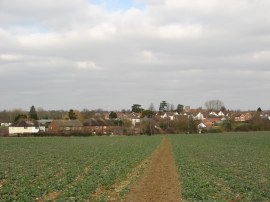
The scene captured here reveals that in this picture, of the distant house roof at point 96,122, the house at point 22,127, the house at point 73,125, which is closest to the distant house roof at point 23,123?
the house at point 22,127

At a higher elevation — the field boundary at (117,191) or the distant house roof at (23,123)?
the distant house roof at (23,123)

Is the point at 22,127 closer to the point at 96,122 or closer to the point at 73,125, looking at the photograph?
the point at 73,125

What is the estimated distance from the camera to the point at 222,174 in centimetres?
2362

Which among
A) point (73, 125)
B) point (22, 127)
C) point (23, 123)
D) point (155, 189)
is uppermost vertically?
point (23, 123)

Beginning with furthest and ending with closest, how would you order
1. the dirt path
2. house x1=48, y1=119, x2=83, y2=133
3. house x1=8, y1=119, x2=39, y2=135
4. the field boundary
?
house x1=48, y1=119, x2=83, y2=133 → house x1=8, y1=119, x2=39, y2=135 → the field boundary → the dirt path

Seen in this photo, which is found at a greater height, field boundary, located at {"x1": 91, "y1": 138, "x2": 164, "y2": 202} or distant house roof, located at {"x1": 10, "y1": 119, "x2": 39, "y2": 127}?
distant house roof, located at {"x1": 10, "y1": 119, "x2": 39, "y2": 127}

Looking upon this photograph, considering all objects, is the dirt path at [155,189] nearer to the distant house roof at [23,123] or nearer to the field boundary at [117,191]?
the field boundary at [117,191]

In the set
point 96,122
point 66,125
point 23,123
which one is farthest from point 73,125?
point 23,123

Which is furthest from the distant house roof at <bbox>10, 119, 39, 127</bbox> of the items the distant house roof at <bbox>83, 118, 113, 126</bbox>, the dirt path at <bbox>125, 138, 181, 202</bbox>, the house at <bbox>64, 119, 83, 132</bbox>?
the dirt path at <bbox>125, 138, 181, 202</bbox>

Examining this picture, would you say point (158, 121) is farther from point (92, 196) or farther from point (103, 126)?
point (92, 196)

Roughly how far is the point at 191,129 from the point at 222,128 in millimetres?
11072

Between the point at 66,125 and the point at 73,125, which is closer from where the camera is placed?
the point at 66,125

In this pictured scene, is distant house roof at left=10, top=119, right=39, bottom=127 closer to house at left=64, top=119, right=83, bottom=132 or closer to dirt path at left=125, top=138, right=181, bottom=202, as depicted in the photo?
house at left=64, top=119, right=83, bottom=132

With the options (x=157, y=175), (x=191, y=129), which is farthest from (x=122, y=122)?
(x=157, y=175)
